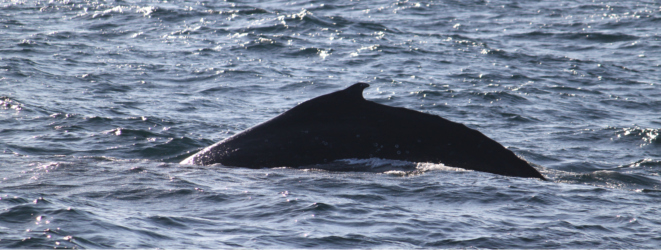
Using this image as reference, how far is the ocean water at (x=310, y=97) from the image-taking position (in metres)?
5.96

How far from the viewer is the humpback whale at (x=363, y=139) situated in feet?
24.8

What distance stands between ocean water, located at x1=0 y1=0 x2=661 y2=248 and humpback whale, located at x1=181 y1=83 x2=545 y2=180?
166 millimetres

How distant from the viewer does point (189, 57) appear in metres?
18.1

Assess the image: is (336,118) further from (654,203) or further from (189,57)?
(189,57)

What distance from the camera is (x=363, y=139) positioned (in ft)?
25.3

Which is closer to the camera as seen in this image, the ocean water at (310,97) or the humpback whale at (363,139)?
the ocean water at (310,97)

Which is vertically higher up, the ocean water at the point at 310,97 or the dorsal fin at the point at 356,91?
the dorsal fin at the point at 356,91

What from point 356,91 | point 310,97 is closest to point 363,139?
point 356,91

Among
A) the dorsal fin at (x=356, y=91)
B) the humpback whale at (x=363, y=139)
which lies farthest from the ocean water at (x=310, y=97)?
the dorsal fin at (x=356, y=91)

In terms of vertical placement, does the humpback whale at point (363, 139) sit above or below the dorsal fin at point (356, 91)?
below

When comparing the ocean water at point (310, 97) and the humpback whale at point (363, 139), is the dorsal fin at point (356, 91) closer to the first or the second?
the humpback whale at point (363, 139)

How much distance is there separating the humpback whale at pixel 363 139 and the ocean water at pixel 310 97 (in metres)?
0.17

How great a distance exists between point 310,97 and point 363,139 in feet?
22.5

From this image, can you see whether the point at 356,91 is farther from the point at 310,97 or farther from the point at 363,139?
the point at 310,97
